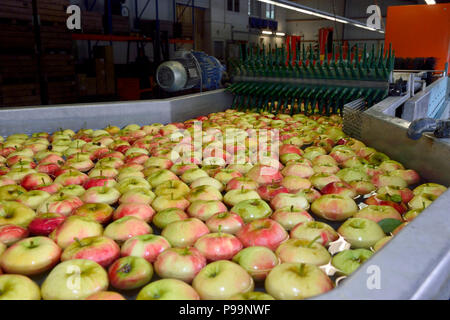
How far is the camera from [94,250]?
→ 46.6 inches

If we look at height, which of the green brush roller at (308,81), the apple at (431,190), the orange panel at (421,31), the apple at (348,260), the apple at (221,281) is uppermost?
the orange panel at (421,31)

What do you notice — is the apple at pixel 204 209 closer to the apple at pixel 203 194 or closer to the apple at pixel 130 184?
the apple at pixel 203 194

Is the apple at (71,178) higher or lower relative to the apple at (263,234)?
higher

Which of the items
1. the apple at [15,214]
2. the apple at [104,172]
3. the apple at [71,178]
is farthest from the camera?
the apple at [104,172]

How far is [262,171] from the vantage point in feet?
6.59

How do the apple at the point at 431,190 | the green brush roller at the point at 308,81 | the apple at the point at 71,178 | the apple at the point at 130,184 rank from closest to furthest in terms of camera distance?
the apple at the point at 431,190
the apple at the point at 130,184
the apple at the point at 71,178
the green brush roller at the point at 308,81

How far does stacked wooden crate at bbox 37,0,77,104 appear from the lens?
24.7ft

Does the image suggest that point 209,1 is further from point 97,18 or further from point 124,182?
point 124,182

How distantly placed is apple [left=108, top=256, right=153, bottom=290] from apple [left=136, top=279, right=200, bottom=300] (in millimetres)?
141

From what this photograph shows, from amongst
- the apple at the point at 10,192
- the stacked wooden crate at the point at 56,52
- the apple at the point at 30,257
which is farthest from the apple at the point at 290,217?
the stacked wooden crate at the point at 56,52

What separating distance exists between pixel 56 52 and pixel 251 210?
7.84 m

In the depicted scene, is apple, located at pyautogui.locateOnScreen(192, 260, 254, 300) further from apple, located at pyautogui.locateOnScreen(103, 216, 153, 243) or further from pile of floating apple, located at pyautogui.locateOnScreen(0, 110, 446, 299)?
apple, located at pyautogui.locateOnScreen(103, 216, 153, 243)

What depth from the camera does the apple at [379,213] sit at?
58.0 inches

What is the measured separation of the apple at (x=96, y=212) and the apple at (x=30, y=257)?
10.7 inches
